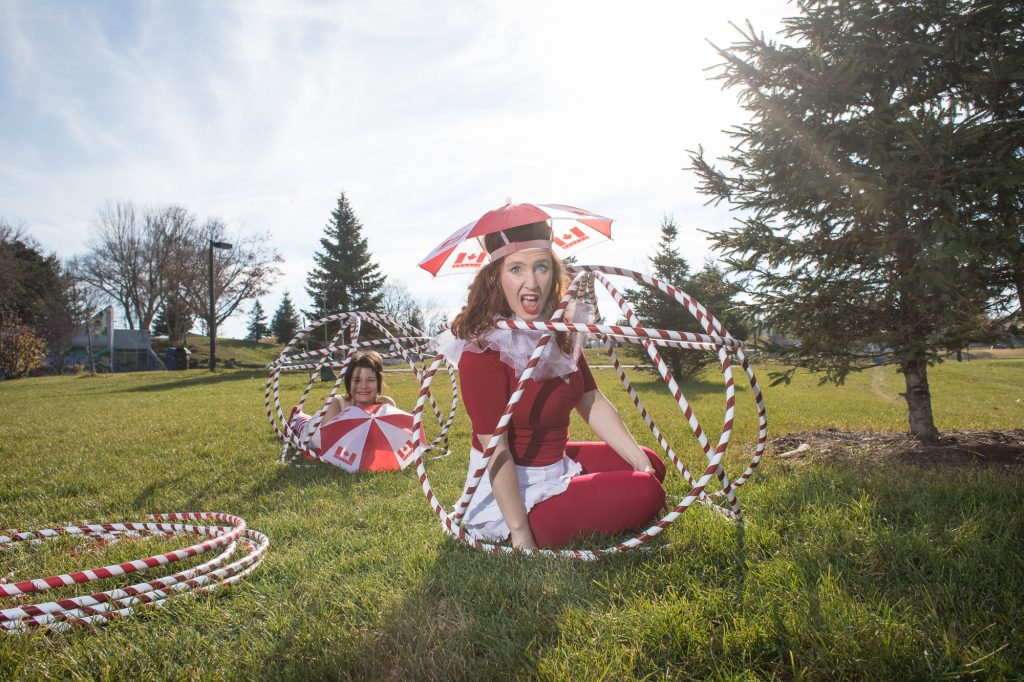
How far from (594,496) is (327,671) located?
1607mm

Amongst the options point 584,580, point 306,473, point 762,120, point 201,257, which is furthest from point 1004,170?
point 201,257

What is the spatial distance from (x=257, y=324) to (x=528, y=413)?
72.7 meters

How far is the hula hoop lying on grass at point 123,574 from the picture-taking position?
247 cm

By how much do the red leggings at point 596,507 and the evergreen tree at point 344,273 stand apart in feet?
96.3

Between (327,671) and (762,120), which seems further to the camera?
(762,120)

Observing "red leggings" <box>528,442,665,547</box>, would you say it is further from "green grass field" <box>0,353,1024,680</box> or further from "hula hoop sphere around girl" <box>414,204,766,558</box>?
"green grass field" <box>0,353,1024,680</box>

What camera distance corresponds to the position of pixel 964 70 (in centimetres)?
505

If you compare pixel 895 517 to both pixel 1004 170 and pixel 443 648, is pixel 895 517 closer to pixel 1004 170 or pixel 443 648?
pixel 443 648

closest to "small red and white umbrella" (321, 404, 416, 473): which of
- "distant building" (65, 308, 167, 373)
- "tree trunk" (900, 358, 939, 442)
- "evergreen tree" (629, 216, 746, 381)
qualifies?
"tree trunk" (900, 358, 939, 442)

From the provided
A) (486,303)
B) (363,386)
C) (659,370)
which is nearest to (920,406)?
(659,370)

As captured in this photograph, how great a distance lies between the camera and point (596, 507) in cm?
308

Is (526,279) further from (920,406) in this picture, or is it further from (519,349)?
(920,406)

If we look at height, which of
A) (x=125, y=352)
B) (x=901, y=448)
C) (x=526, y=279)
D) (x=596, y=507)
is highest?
(x=125, y=352)

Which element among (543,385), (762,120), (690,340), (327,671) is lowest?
(327,671)
